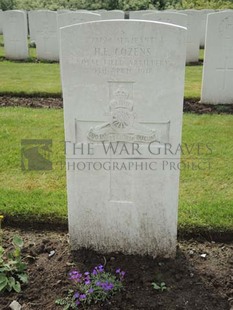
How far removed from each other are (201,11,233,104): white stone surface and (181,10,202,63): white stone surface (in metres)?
4.28

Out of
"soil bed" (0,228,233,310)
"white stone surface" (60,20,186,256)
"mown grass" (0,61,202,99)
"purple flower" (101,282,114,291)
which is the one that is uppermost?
"white stone surface" (60,20,186,256)

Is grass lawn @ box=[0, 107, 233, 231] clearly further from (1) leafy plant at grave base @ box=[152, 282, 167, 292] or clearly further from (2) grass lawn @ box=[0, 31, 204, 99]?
(2) grass lawn @ box=[0, 31, 204, 99]

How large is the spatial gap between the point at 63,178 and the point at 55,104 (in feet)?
9.68

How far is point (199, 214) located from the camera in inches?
130

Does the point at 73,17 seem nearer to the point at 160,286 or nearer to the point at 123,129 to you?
the point at 123,129

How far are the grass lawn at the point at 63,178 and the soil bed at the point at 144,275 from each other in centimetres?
29

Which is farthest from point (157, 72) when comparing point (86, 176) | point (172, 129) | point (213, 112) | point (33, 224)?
point (213, 112)

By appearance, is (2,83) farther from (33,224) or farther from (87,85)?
(87,85)

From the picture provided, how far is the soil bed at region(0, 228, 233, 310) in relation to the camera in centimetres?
243

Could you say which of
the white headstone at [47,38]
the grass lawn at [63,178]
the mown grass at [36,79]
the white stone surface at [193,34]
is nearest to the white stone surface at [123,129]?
the grass lawn at [63,178]

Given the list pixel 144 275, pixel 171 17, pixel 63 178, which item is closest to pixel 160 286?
pixel 144 275

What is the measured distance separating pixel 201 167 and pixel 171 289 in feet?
6.37

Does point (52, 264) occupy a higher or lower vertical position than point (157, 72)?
lower

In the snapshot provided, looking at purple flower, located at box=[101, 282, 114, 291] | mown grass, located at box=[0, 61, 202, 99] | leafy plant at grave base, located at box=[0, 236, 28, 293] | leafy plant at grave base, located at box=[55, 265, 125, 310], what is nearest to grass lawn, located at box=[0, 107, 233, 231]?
leafy plant at grave base, located at box=[0, 236, 28, 293]
